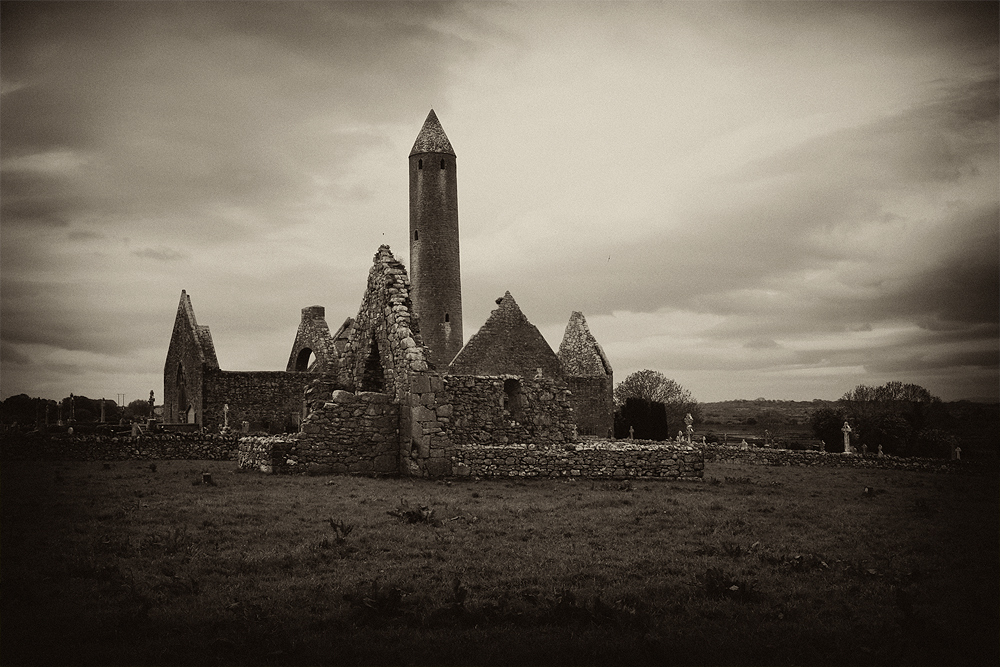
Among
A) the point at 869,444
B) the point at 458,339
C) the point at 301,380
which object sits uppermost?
the point at 458,339

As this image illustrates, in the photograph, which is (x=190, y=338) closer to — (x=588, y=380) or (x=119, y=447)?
(x=119, y=447)

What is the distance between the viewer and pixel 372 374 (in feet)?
66.0

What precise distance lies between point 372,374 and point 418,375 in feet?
10.5

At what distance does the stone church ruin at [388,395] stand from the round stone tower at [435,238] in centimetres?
1212

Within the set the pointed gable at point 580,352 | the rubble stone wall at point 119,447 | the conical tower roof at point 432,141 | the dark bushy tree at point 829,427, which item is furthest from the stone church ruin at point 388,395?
the conical tower roof at point 432,141

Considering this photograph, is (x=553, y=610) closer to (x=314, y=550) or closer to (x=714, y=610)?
(x=714, y=610)

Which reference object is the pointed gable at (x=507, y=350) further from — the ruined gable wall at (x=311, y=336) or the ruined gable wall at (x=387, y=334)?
the ruined gable wall at (x=387, y=334)

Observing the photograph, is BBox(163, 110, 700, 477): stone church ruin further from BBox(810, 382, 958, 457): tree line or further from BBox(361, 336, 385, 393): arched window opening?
BBox(810, 382, 958, 457): tree line

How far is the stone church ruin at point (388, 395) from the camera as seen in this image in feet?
56.7

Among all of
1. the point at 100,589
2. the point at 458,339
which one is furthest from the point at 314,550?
the point at 458,339

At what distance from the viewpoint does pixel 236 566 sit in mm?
8250

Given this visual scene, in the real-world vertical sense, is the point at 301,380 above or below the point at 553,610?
above

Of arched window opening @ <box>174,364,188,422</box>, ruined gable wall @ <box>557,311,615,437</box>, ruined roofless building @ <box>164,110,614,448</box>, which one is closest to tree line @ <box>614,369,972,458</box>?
ruined gable wall @ <box>557,311,615,437</box>

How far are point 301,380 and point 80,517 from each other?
2143 cm
